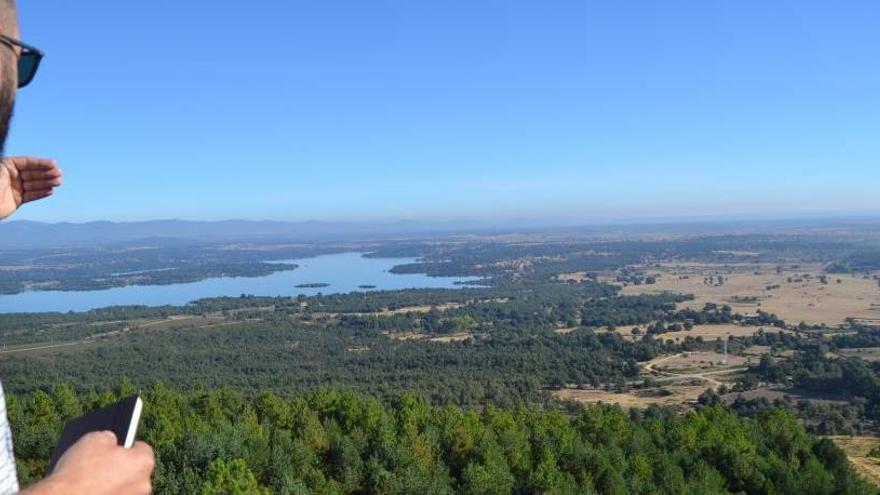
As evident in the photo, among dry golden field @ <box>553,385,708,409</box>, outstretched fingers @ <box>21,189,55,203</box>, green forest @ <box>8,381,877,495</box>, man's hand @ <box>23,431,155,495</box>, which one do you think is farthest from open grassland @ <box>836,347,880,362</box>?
man's hand @ <box>23,431,155,495</box>

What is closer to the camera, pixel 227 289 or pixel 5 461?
pixel 5 461

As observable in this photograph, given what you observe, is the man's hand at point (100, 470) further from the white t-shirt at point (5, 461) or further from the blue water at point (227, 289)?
the blue water at point (227, 289)

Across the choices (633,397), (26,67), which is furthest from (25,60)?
(633,397)

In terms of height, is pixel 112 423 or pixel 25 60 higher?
pixel 25 60

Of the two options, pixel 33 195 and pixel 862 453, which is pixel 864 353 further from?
pixel 33 195

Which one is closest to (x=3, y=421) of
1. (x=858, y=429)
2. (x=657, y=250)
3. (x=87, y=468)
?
(x=87, y=468)

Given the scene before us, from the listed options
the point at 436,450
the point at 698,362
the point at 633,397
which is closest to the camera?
the point at 436,450

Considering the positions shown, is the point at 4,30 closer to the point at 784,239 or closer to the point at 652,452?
the point at 652,452
